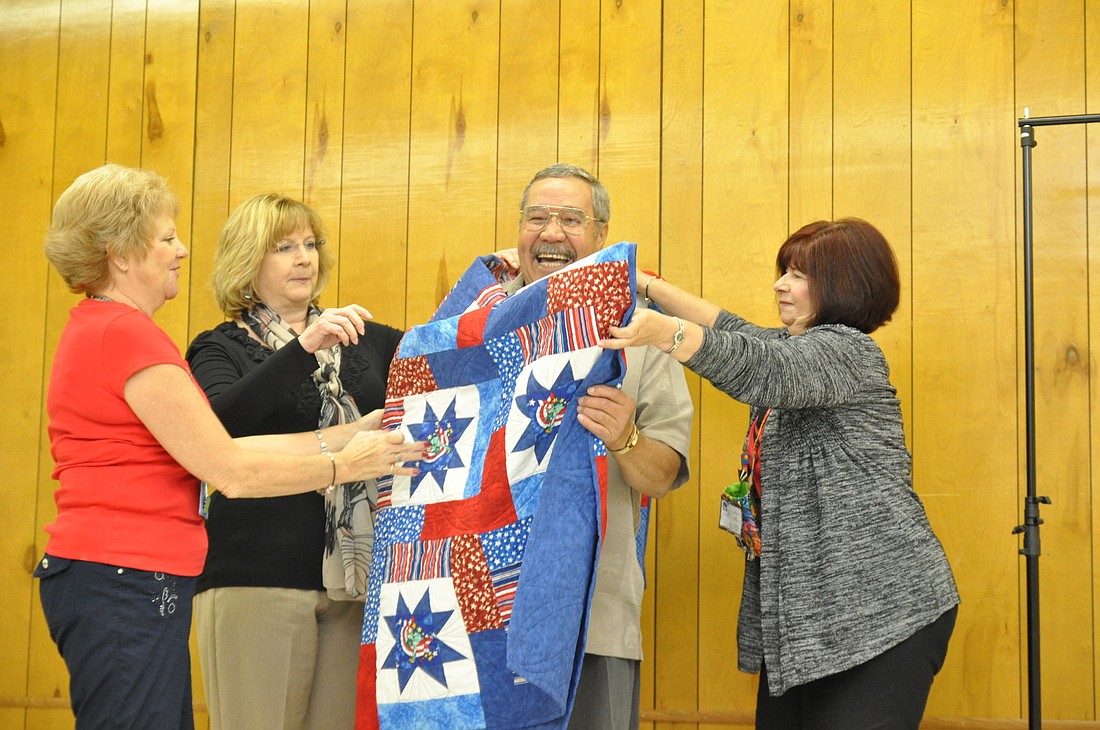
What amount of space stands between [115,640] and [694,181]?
1730 millimetres

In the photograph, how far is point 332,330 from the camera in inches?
80.4

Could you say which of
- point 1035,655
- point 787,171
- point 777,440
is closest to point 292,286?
point 777,440

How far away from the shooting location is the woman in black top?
205 cm

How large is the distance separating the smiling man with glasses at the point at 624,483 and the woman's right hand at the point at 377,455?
372mm

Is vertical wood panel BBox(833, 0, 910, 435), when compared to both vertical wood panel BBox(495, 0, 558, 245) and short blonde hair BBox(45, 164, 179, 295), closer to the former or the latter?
vertical wood panel BBox(495, 0, 558, 245)

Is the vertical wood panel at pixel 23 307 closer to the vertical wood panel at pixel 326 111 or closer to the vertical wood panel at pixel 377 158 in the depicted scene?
the vertical wood panel at pixel 326 111

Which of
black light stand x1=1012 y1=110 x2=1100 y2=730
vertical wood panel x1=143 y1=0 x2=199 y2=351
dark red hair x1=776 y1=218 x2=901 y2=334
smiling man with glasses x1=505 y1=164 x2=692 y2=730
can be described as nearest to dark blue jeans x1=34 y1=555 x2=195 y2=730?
smiling man with glasses x1=505 y1=164 x2=692 y2=730

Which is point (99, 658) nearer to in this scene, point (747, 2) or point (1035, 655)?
point (1035, 655)

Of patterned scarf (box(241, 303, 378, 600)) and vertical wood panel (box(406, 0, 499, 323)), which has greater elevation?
vertical wood panel (box(406, 0, 499, 323))

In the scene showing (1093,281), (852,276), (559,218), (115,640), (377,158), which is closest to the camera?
(115,640)

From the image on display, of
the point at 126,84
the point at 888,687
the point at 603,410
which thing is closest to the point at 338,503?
the point at 603,410

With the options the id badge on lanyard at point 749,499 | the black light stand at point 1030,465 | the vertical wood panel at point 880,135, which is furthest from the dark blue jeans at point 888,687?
the vertical wood panel at point 880,135

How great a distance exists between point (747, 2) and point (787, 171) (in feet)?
1.47

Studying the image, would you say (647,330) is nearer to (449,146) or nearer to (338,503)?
(338,503)
